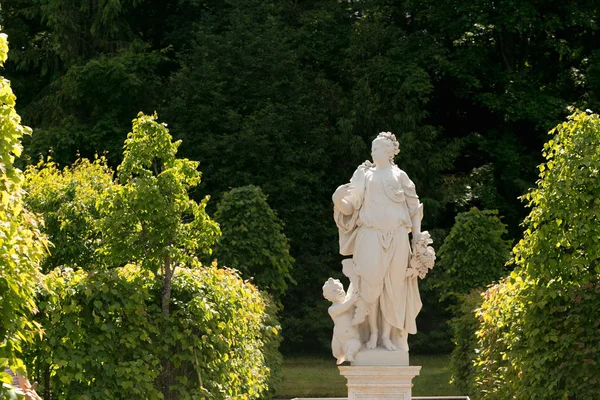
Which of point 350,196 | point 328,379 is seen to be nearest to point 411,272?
point 350,196

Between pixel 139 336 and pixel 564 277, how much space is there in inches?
165

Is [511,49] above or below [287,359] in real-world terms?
above

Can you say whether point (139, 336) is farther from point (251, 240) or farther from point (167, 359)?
point (251, 240)

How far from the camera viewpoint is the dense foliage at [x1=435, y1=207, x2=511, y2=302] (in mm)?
18781

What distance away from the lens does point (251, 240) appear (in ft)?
59.3

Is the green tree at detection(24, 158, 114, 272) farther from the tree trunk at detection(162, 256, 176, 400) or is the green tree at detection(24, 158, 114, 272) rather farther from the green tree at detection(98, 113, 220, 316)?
the tree trunk at detection(162, 256, 176, 400)

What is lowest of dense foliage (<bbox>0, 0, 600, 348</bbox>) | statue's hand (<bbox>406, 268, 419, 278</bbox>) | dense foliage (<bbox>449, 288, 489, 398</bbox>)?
dense foliage (<bbox>449, 288, 489, 398</bbox>)

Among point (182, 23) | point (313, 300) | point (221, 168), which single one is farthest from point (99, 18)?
point (313, 300)

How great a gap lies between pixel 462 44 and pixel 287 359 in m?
7.59

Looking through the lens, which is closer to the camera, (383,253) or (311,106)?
(383,253)

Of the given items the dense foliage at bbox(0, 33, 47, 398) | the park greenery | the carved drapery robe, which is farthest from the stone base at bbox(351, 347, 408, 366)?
the park greenery

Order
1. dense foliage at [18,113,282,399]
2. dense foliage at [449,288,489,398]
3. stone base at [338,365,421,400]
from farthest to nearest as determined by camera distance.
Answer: dense foliage at [449,288,489,398] → dense foliage at [18,113,282,399] → stone base at [338,365,421,400]

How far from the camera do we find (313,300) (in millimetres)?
24312

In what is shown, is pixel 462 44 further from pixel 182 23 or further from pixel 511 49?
pixel 182 23
